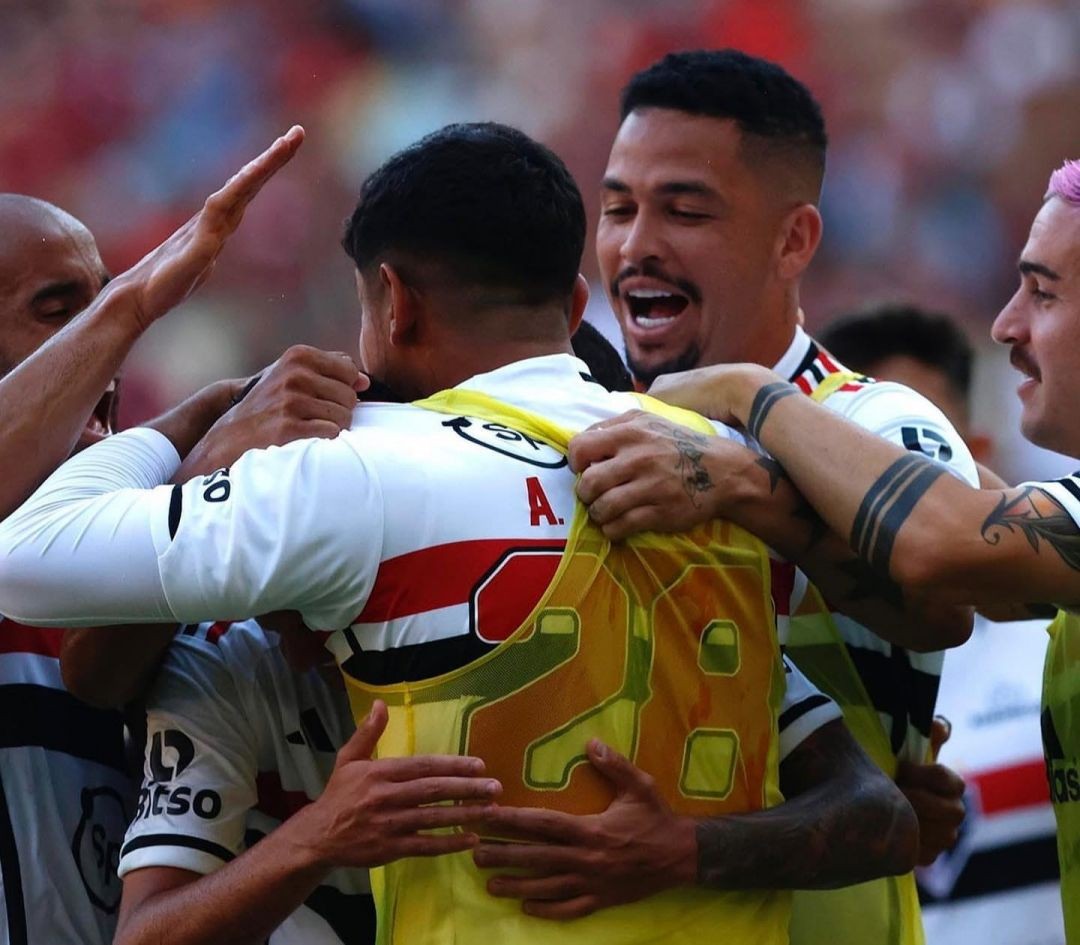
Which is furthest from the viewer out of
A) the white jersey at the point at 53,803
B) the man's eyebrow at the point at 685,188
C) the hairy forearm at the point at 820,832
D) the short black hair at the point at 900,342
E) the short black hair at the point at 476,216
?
the short black hair at the point at 900,342

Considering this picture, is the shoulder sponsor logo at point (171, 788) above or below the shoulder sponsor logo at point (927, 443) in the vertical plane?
below

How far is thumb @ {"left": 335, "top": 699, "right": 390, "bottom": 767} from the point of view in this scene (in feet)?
7.48

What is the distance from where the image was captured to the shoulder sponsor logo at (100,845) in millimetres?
2879

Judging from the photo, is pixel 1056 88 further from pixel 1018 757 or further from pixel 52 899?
pixel 52 899

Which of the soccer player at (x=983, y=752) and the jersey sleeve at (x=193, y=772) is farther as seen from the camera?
the soccer player at (x=983, y=752)

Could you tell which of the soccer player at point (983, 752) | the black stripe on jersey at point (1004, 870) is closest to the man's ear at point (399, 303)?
the soccer player at point (983, 752)

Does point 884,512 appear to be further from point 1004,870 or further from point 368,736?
point 1004,870

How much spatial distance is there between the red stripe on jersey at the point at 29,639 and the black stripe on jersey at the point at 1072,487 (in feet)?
6.00

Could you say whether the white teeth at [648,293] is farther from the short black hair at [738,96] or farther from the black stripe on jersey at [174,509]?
the black stripe on jersey at [174,509]

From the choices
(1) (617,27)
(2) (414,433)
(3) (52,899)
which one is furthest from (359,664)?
(1) (617,27)

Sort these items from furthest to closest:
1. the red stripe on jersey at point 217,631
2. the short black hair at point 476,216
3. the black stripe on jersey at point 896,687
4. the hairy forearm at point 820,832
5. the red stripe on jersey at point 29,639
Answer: the black stripe on jersey at point 896,687, the red stripe on jersey at point 29,639, the red stripe on jersey at point 217,631, the short black hair at point 476,216, the hairy forearm at point 820,832

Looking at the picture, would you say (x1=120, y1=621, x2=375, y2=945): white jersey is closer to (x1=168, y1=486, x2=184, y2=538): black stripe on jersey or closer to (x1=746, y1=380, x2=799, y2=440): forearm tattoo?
(x1=168, y1=486, x2=184, y2=538): black stripe on jersey

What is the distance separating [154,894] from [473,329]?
102 centimetres

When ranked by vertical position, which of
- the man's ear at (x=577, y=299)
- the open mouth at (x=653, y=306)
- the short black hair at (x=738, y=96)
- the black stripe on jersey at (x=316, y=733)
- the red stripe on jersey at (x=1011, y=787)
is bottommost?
the red stripe on jersey at (x=1011, y=787)
